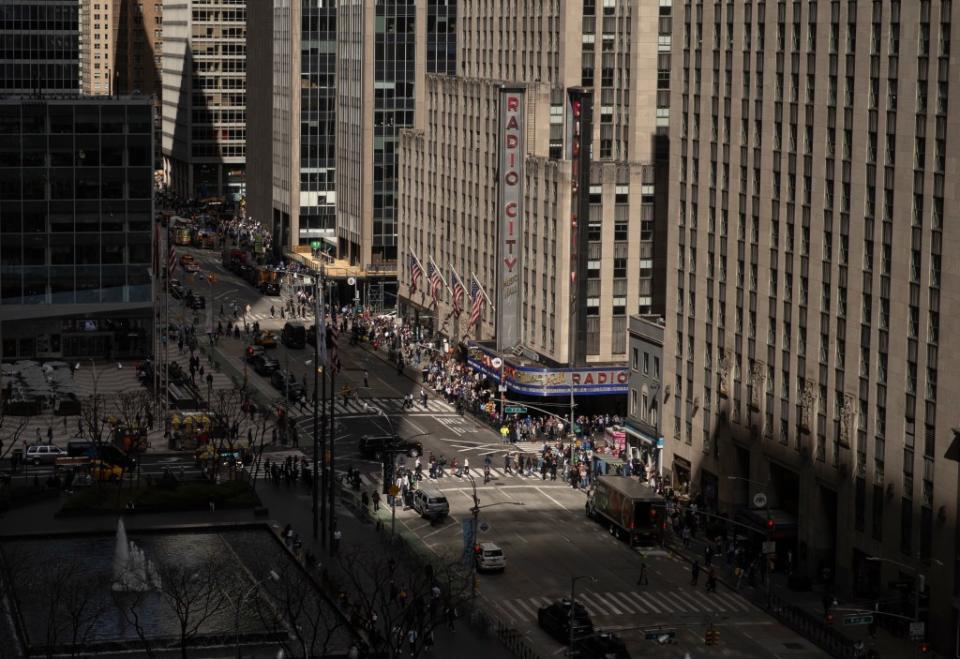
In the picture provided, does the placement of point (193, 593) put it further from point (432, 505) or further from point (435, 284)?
point (435, 284)

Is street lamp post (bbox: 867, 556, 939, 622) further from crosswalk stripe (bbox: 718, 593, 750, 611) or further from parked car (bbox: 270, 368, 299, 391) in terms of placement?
parked car (bbox: 270, 368, 299, 391)

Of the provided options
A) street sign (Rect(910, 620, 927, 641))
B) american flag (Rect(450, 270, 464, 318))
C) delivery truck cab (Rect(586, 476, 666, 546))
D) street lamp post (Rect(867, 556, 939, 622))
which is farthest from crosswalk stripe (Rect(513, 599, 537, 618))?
american flag (Rect(450, 270, 464, 318))

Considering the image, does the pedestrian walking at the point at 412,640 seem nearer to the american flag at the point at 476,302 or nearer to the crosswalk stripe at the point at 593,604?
the crosswalk stripe at the point at 593,604

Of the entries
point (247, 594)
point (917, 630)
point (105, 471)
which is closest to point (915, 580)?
point (917, 630)

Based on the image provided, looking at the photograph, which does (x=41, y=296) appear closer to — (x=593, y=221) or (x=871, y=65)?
(x=593, y=221)

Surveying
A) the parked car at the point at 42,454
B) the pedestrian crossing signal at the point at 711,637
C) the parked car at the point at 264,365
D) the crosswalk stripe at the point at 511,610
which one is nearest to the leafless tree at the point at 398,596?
the crosswalk stripe at the point at 511,610

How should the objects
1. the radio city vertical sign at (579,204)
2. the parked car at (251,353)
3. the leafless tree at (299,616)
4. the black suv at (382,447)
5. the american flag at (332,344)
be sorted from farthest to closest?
the parked car at (251,353) < the radio city vertical sign at (579,204) < the black suv at (382,447) < the american flag at (332,344) < the leafless tree at (299,616)
